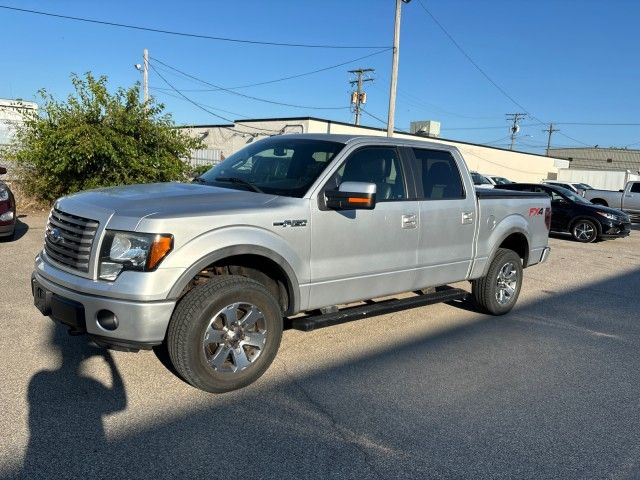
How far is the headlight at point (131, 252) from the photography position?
3.34 m

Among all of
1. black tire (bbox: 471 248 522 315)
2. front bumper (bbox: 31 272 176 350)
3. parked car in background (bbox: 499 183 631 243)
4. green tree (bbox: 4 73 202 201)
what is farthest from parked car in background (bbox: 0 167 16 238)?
parked car in background (bbox: 499 183 631 243)

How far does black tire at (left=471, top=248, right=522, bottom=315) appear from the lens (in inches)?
235

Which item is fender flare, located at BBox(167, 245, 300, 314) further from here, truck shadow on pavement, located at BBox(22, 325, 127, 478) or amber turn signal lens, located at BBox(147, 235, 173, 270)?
truck shadow on pavement, located at BBox(22, 325, 127, 478)

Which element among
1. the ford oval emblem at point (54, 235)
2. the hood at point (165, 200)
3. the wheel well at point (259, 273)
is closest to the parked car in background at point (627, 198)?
the wheel well at point (259, 273)

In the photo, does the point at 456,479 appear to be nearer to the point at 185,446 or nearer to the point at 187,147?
the point at 185,446

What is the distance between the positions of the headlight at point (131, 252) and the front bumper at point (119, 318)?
198 millimetres

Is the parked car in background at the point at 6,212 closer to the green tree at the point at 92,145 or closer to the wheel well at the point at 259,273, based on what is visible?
the green tree at the point at 92,145

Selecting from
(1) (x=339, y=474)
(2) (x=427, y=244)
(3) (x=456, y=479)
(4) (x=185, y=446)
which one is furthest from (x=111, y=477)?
(2) (x=427, y=244)

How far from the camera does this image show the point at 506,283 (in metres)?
6.29

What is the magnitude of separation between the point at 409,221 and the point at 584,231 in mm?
12025

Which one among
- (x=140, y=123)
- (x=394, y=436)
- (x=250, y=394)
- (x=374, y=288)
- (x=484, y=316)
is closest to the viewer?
(x=394, y=436)

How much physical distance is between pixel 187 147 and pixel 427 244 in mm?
10525

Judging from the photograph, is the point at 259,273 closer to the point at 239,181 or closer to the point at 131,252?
the point at 239,181

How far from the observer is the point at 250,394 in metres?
3.80
